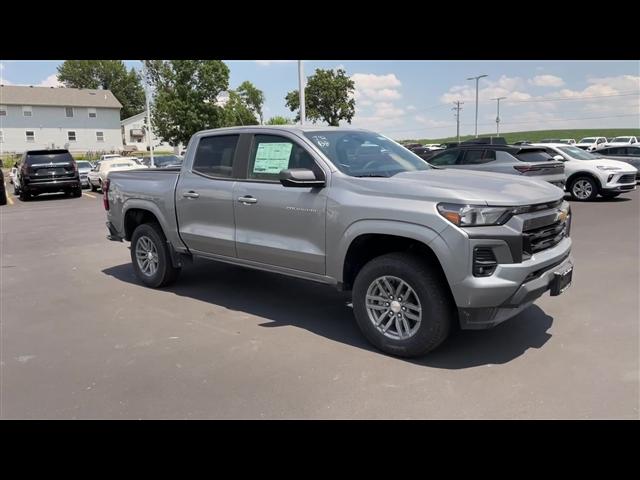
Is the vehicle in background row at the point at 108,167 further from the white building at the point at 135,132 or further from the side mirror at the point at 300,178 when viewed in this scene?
the white building at the point at 135,132

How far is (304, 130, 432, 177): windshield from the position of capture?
4.83 m

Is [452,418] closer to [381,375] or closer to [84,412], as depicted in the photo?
[381,375]

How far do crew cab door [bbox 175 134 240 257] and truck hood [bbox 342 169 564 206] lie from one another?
167 cm

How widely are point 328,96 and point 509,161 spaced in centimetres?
3532

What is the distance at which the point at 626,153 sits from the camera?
2036 cm

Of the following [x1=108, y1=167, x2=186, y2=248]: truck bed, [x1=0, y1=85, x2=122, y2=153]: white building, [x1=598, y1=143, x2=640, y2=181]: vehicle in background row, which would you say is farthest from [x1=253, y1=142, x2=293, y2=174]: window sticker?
[x1=0, y1=85, x2=122, y2=153]: white building

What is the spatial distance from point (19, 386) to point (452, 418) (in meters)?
3.17

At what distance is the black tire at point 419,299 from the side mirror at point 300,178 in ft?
2.92

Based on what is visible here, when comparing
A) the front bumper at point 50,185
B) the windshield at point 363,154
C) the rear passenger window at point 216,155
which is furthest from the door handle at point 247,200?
the front bumper at point 50,185

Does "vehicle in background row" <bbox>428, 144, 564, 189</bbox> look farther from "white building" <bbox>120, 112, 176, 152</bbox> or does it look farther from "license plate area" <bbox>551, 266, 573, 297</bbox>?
"white building" <bbox>120, 112, 176, 152</bbox>

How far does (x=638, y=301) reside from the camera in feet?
18.2

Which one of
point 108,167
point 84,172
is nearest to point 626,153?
point 108,167

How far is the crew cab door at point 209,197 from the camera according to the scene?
5559mm
